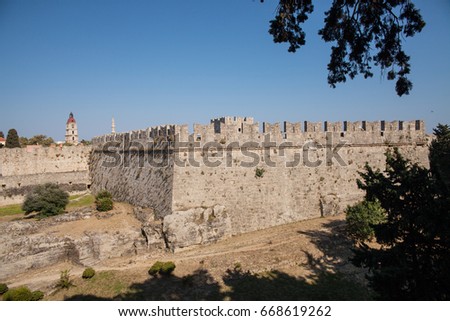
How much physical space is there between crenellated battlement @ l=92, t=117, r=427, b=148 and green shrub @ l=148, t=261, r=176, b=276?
6.31 metres

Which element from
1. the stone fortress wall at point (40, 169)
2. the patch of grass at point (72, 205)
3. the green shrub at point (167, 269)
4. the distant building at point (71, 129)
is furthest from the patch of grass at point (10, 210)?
the distant building at point (71, 129)

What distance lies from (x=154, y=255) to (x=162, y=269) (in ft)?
7.83

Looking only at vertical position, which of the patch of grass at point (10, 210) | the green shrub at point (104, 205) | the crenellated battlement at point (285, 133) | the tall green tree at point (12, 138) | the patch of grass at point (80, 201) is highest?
the tall green tree at point (12, 138)

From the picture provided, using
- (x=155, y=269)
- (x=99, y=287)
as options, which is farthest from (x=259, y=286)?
(x=99, y=287)

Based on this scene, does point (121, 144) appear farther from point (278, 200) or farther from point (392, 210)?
point (392, 210)

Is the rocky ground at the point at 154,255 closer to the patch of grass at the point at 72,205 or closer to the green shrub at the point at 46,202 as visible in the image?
the green shrub at the point at 46,202

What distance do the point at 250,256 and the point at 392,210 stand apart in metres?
8.06

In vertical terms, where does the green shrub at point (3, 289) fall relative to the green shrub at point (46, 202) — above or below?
below

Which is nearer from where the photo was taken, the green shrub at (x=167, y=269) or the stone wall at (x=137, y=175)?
the green shrub at (x=167, y=269)

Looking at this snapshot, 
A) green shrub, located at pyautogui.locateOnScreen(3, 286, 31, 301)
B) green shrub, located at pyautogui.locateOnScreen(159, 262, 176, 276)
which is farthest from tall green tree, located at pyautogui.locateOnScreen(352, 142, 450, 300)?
green shrub, located at pyautogui.locateOnScreen(3, 286, 31, 301)

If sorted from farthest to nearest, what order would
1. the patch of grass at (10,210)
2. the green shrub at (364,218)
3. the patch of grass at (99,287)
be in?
1. the patch of grass at (10,210)
2. the green shrub at (364,218)
3. the patch of grass at (99,287)

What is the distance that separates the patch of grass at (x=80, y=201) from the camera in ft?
85.7

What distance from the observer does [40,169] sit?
30.9 metres

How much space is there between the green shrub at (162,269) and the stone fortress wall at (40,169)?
62.2ft
